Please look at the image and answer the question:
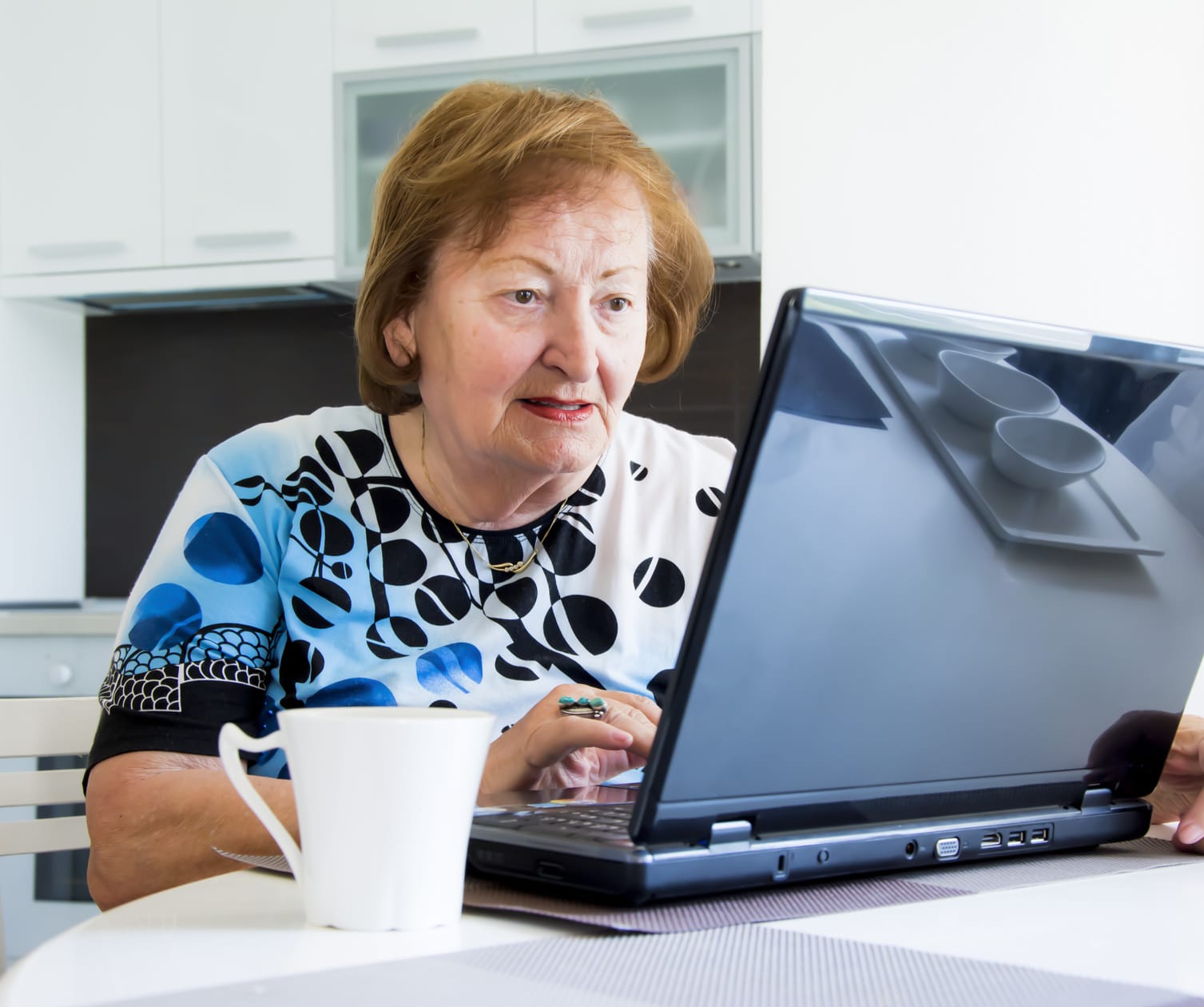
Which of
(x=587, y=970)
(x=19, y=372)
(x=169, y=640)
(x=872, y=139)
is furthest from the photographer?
(x=19, y=372)

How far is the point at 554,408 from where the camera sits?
1.16 m

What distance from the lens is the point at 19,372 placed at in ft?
10.4

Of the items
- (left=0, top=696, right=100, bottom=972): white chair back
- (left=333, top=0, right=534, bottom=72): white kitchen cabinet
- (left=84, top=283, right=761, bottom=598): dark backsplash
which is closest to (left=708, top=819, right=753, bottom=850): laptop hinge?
(left=0, top=696, right=100, bottom=972): white chair back

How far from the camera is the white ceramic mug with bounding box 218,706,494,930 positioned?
545 mm

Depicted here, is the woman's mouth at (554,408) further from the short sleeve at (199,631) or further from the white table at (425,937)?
the white table at (425,937)

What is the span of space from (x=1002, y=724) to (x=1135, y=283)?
4.66 ft

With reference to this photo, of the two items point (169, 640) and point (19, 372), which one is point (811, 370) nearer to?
point (169, 640)

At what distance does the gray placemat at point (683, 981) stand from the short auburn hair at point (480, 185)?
78cm

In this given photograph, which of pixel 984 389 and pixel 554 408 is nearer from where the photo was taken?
pixel 984 389

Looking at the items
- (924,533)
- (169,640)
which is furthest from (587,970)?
(169,640)

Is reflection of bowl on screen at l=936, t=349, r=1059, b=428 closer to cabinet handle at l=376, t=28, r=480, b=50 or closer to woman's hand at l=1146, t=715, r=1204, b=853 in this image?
woman's hand at l=1146, t=715, r=1204, b=853

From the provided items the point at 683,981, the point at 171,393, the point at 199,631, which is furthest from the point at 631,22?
the point at 683,981

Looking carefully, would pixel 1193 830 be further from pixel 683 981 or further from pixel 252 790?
pixel 252 790

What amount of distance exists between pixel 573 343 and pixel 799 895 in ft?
2.01
